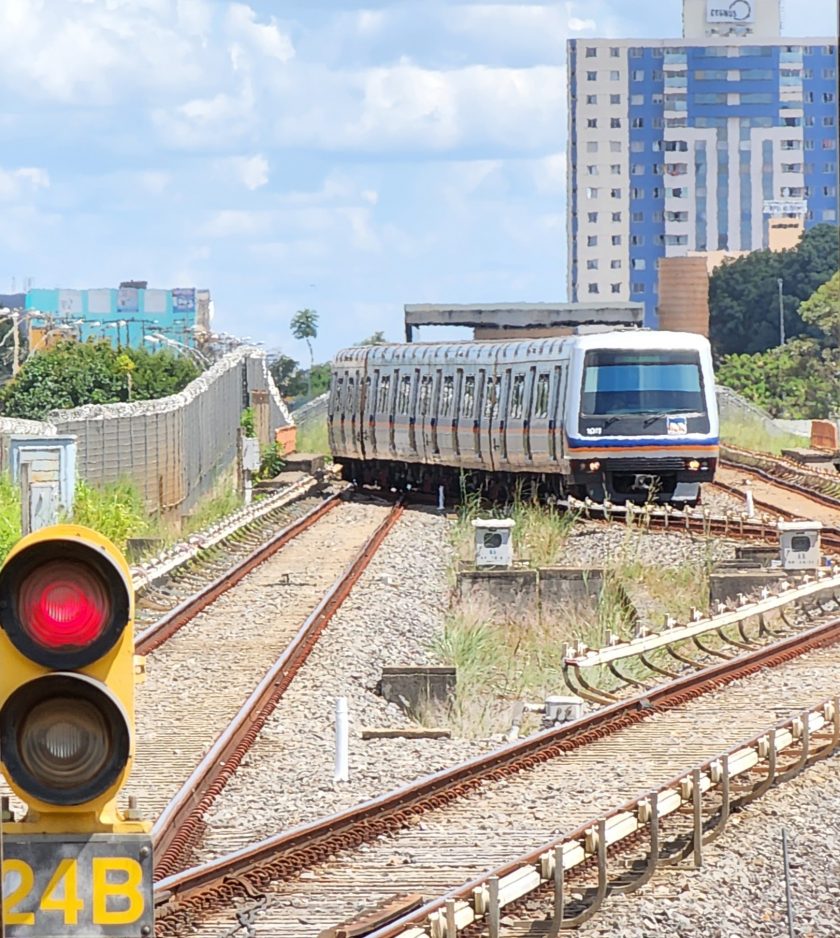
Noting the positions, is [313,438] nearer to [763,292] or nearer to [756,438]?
[756,438]

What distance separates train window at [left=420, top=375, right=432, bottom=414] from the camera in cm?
3609

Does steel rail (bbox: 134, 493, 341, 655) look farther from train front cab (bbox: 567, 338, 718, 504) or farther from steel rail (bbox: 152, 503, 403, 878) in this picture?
train front cab (bbox: 567, 338, 718, 504)

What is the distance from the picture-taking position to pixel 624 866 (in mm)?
9859

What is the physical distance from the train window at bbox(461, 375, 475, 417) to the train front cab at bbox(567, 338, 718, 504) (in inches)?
161

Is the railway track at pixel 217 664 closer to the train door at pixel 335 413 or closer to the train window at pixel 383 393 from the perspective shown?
the train window at pixel 383 393

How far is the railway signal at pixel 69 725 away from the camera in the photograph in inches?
155

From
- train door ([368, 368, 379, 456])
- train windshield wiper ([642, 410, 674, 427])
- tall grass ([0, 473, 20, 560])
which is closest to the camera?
tall grass ([0, 473, 20, 560])

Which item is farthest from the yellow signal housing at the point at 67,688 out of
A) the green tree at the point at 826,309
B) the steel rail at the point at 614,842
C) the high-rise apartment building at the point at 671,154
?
the high-rise apartment building at the point at 671,154

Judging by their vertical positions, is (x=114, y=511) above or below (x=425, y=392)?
below

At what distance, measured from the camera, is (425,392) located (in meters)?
36.3

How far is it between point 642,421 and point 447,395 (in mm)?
6461

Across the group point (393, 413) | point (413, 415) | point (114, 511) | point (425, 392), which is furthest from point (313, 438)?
point (114, 511)

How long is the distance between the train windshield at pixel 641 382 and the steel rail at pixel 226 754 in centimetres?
924

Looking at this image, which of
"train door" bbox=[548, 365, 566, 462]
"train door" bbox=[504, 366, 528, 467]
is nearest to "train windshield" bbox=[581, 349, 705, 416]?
"train door" bbox=[548, 365, 566, 462]
